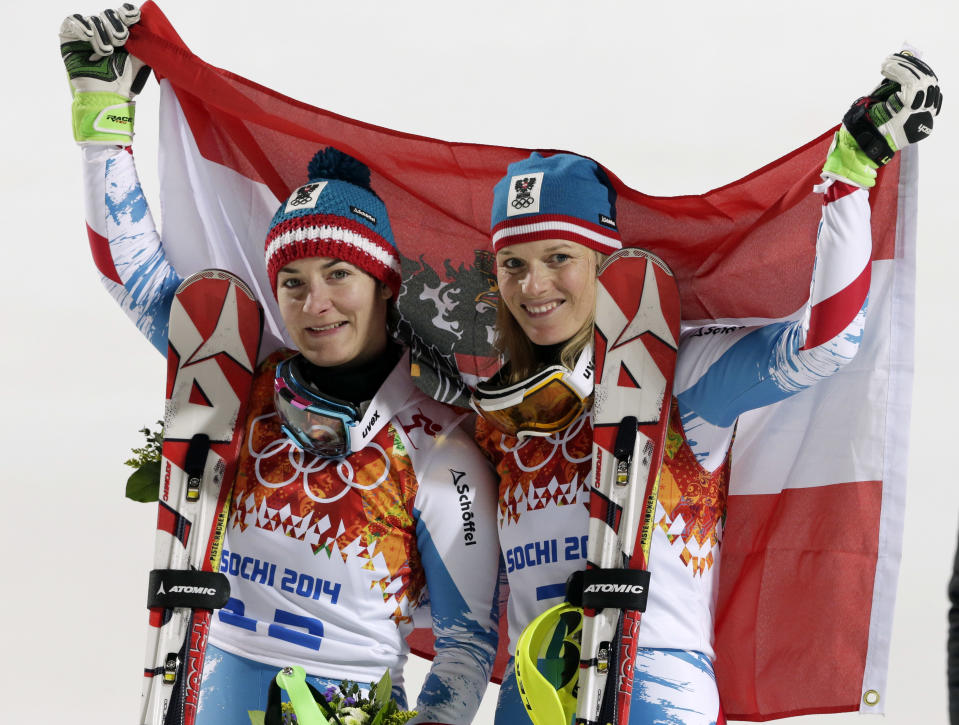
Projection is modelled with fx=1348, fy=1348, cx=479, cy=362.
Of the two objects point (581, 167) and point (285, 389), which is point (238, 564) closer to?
point (285, 389)

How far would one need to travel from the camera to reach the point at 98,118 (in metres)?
3.40

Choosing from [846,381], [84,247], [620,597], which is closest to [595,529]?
[620,597]

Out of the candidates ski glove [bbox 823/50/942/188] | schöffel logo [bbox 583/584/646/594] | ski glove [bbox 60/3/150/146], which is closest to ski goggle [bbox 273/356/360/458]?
schöffel logo [bbox 583/584/646/594]

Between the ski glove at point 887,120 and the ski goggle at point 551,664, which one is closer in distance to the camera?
the ski glove at point 887,120

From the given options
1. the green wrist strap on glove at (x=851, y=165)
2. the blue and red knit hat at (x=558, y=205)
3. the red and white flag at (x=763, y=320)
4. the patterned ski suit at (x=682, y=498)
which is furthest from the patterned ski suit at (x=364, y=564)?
the green wrist strap on glove at (x=851, y=165)

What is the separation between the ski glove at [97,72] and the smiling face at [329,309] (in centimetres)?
61

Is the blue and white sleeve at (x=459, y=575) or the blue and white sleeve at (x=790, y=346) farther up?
the blue and white sleeve at (x=790, y=346)

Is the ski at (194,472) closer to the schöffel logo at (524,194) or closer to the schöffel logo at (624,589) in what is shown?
the schöffel logo at (524,194)

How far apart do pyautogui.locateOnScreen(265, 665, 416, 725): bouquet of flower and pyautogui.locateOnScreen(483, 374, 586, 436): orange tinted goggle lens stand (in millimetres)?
629

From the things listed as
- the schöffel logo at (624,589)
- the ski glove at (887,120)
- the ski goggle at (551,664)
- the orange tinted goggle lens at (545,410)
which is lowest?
the ski goggle at (551,664)

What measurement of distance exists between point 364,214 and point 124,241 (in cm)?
64

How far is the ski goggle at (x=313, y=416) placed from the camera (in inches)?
122

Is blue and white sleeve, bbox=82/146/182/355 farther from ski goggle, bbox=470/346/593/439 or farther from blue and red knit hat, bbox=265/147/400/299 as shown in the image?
ski goggle, bbox=470/346/593/439

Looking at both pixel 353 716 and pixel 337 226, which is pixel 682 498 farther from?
pixel 337 226
